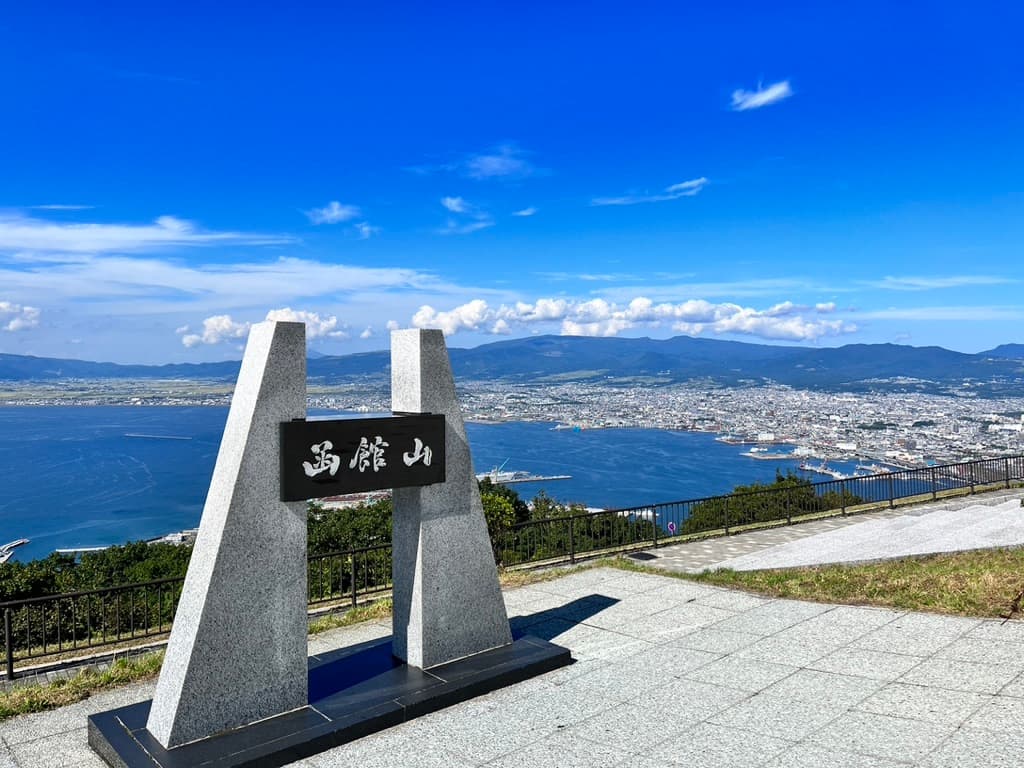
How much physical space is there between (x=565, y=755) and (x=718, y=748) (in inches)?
37.5

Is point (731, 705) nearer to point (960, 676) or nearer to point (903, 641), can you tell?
point (960, 676)

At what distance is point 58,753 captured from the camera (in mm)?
4598

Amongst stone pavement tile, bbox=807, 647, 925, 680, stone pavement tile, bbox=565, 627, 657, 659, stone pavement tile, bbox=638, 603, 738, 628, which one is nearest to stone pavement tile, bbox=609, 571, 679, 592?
stone pavement tile, bbox=638, 603, 738, 628

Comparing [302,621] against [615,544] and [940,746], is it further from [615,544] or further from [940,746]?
[615,544]

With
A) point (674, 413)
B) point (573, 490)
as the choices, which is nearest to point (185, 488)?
point (573, 490)

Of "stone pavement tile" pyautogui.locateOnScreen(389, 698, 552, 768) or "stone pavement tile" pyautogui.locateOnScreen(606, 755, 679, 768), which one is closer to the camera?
"stone pavement tile" pyautogui.locateOnScreen(606, 755, 679, 768)

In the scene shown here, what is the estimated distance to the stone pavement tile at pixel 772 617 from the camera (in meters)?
6.85

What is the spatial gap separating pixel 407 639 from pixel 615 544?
26.3 feet

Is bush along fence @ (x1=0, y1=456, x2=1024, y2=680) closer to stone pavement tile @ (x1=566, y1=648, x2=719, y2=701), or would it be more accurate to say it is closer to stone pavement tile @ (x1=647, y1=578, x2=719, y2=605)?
stone pavement tile @ (x1=647, y1=578, x2=719, y2=605)

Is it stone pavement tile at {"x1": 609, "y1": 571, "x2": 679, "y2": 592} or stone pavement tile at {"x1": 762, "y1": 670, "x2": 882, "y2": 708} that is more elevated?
stone pavement tile at {"x1": 762, "y1": 670, "x2": 882, "y2": 708}

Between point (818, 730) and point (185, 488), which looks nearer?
point (818, 730)

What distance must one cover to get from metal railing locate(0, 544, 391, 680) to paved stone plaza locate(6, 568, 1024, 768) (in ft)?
6.85

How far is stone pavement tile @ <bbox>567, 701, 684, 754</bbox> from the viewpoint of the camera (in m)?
4.45

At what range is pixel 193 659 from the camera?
4477 millimetres
